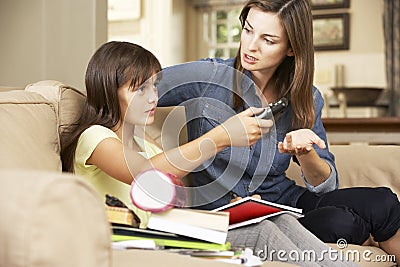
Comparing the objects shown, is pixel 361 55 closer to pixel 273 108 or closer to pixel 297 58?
Answer: pixel 297 58

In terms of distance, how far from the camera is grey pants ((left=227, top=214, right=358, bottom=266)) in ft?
4.76

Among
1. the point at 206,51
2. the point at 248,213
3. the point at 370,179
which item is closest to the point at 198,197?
the point at 248,213

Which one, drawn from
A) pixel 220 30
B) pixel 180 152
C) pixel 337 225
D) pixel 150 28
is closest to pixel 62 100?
pixel 180 152

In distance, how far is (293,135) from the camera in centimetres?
178

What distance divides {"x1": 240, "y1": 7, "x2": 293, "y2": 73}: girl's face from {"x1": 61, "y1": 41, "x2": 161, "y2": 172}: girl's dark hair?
304 millimetres

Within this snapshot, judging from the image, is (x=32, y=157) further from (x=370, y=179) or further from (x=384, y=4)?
(x=384, y=4)

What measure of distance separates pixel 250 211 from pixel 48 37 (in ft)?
4.46

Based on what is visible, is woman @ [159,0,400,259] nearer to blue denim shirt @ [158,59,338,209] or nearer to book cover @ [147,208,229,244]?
blue denim shirt @ [158,59,338,209]

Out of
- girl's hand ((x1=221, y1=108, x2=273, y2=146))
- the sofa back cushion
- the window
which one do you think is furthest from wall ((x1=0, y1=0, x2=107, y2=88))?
the window

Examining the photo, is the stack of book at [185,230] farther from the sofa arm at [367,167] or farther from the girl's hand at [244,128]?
the sofa arm at [367,167]

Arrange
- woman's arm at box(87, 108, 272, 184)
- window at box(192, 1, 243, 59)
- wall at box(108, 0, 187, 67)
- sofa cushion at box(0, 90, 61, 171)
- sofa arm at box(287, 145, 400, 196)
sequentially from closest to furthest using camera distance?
sofa cushion at box(0, 90, 61, 171) < woman's arm at box(87, 108, 272, 184) < sofa arm at box(287, 145, 400, 196) < wall at box(108, 0, 187, 67) < window at box(192, 1, 243, 59)

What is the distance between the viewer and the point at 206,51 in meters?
7.50

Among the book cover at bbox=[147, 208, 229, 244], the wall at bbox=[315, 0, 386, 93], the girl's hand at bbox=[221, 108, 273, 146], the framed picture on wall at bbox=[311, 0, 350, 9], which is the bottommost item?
the book cover at bbox=[147, 208, 229, 244]

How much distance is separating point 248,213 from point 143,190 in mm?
357
